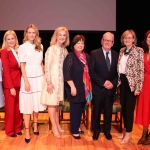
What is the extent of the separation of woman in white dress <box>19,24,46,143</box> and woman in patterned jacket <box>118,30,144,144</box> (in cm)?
109

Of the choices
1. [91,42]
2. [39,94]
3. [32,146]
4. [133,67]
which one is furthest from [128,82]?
[91,42]

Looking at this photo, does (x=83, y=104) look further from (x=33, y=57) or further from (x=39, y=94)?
(x=33, y=57)

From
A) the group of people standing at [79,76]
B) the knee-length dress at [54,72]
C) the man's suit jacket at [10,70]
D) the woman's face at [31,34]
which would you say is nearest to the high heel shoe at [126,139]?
the group of people standing at [79,76]

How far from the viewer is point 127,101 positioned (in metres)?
3.07

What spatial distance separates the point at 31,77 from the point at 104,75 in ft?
3.17

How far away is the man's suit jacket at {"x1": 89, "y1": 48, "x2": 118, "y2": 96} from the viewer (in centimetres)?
308

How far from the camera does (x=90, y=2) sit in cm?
561

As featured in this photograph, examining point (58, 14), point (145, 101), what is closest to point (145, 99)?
point (145, 101)

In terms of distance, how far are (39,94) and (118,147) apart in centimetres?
125

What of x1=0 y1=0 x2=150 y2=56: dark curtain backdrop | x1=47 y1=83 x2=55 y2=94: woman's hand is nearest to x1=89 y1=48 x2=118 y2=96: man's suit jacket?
x1=47 y1=83 x2=55 y2=94: woman's hand

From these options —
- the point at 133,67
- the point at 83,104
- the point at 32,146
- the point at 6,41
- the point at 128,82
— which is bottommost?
the point at 32,146

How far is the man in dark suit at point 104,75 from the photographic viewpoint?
10.1 ft

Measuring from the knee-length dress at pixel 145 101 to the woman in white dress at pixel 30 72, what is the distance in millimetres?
1342

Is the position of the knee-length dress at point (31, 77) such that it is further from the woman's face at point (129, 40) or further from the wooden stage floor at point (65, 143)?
the woman's face at point (129, 40)
